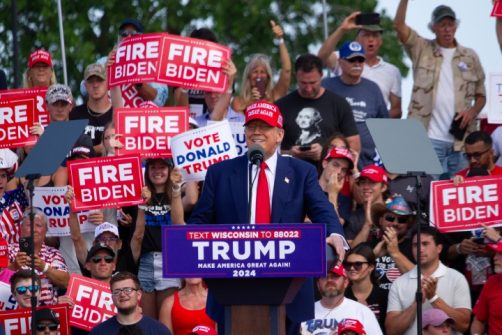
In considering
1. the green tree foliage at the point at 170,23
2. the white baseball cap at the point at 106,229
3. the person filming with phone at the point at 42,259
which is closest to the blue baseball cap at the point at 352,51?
the white baseball cap at the point at 106,229

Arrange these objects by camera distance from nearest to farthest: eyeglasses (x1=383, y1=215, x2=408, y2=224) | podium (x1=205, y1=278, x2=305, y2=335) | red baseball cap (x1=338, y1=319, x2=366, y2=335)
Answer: podium (x1=205, y1=278, x2=305, y2=335), red baseball cap (x1=338, y1=319, x2=366, y2=335), eyeglasses (x1=383, y1=215, x2=408, y2=224)

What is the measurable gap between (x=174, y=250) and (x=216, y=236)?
29 centimetres

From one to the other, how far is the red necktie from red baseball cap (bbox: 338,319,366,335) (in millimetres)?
2269

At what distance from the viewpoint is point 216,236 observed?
39.4 feet

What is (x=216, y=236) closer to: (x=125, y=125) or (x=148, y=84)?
(x=125, y=125)

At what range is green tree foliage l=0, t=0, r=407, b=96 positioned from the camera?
31531 millimetres

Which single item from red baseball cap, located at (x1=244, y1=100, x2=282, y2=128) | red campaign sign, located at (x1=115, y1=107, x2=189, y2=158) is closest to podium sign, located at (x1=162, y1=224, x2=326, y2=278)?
red baseball cap, located at (x1=244, y1=100, x2=282, y2=128)

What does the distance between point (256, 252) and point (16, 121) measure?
6.74 m

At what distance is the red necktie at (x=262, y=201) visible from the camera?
43.2 feet

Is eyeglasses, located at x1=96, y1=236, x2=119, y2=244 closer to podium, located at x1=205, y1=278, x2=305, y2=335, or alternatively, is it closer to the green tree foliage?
podium, located at x1=205, y1=278, x2=305, y2=335

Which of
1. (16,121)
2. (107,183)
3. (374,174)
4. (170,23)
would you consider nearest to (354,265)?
(374,174)

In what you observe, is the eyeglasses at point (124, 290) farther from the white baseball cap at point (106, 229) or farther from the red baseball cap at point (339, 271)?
the white baseball cap at point (106, 229)

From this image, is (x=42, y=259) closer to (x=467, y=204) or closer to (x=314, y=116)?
(x=314, y=116)

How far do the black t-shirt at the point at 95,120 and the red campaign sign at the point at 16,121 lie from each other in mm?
792
